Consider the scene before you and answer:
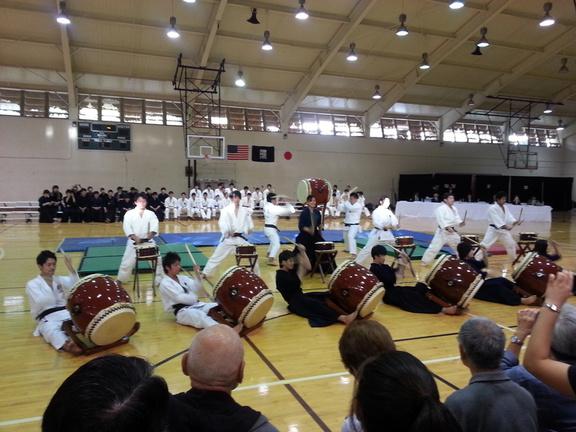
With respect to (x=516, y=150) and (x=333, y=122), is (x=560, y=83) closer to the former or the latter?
(x=516, y=150)

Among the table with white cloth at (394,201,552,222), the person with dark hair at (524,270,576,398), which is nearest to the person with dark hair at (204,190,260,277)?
the person with dark hair at (524,270,576,398)

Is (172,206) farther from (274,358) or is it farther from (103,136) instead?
(274,358)

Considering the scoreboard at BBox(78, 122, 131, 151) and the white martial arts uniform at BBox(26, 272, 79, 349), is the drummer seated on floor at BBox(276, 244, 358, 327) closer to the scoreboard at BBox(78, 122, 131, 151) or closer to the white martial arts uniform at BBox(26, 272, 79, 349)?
the white martial arts uniform at BBox(26, 272, 79, 349)

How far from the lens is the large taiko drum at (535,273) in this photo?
19.3 feet

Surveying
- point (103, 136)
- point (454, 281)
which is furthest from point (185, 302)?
point (103, 136)

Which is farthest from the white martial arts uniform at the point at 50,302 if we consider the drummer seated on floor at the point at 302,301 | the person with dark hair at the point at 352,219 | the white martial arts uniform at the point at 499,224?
the white martial arts uniform at the point at 499,224

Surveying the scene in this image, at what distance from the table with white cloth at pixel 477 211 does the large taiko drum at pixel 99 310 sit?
52.0 ft

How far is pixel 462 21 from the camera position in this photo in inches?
569

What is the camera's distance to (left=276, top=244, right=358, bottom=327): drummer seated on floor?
5.12 metres

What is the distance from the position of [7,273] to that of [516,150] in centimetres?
2633

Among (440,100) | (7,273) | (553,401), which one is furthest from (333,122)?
(553,401)

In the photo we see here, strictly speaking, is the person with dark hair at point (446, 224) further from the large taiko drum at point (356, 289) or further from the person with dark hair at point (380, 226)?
the large taiko drum at point (356, 289)

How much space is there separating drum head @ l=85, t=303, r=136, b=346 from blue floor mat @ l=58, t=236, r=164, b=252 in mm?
6061

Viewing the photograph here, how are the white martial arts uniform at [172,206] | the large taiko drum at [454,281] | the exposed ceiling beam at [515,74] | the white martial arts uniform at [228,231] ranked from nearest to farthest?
the large taiko drum at [454,281] → the white martial arts uniform at [228,231] → the exposed ceiling beam at [515,74] → the white martial arts uniform at [172,206]
